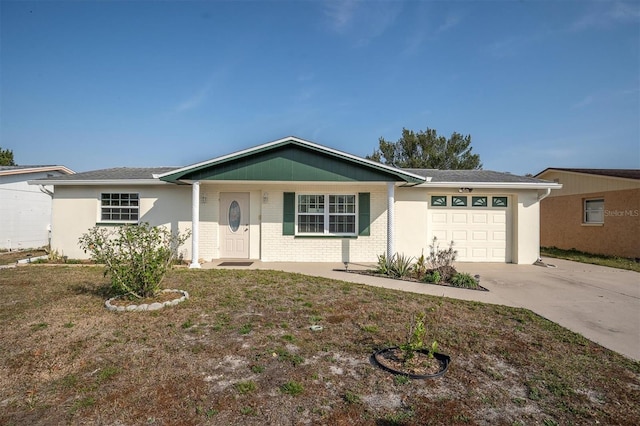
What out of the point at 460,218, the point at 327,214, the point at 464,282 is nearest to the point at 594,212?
the point at 460,218

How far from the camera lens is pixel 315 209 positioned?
38.1 ft

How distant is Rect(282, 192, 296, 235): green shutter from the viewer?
37.7 feet

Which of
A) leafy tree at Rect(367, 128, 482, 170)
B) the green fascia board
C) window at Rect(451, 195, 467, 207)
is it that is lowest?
window at Rect(451, 195, 467, 207)

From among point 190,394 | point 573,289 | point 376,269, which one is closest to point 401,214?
point 376,269

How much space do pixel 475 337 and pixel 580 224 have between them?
14.9m

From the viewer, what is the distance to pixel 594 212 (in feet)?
50.7

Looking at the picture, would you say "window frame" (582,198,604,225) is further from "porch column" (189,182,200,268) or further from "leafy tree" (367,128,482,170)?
"porch column" (189,182,200,268)

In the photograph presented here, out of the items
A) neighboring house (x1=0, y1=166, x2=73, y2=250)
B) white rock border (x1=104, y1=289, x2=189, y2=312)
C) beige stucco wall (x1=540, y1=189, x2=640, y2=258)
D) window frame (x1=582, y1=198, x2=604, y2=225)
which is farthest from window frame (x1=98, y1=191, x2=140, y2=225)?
window frame (x1=582, y1=198, x2=604, y2=225)

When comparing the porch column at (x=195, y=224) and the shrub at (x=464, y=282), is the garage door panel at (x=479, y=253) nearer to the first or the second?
the shrub at (x=464, y=282)

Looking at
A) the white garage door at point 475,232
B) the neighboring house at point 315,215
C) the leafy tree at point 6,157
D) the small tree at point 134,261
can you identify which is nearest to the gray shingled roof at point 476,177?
the neighboring house at point 315,215

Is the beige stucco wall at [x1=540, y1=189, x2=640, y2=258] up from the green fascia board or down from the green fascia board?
down

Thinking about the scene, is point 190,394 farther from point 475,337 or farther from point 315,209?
point 315,209

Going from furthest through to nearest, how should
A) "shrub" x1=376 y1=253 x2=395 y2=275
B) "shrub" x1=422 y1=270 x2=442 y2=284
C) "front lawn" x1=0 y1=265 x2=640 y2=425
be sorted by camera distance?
"shrub" x1=376 y1=253 x2=395 y2=275 < "shrub" x1=422 y1=270 x2=442 y2=284 < "front lawn" x1=0 y1=265 x2=640 y2=425

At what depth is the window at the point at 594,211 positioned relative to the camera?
592 inches
